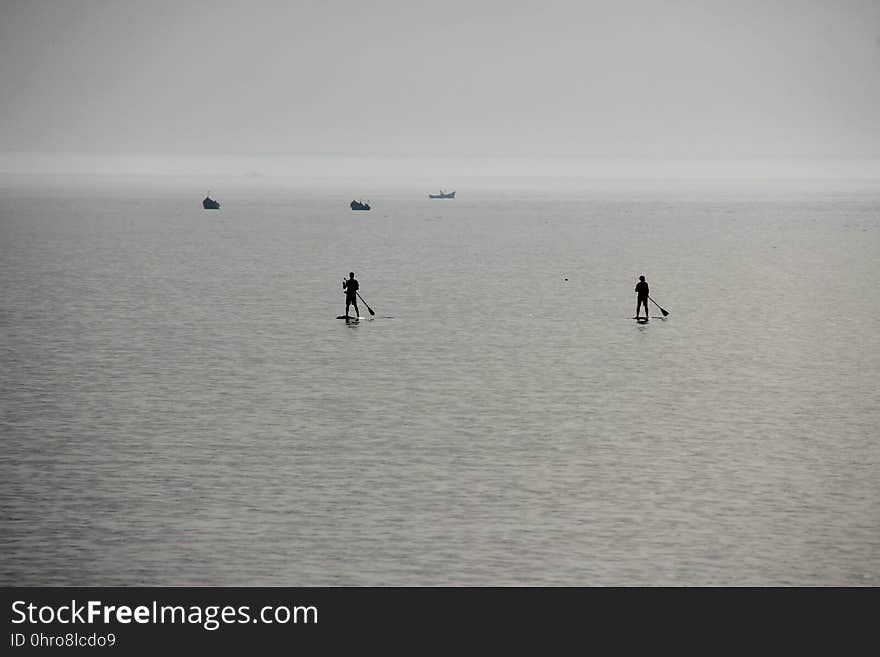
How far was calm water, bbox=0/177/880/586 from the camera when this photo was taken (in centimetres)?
2762

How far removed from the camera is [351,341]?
5950cm

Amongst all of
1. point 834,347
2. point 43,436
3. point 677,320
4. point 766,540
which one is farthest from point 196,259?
point 766,540

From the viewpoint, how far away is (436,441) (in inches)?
1491

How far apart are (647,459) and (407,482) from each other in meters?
6.44

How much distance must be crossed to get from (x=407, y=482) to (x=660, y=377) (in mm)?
18325

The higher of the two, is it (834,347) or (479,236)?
(479,236)

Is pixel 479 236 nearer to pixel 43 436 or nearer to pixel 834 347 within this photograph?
pixel 834 347

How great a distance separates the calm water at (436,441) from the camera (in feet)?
90.6

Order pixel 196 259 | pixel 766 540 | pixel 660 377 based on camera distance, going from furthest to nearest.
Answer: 1. pixel 196 259
2. pixel 660 377
3. pixel 766 540
